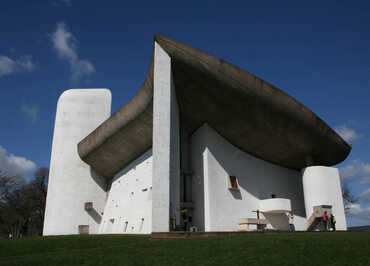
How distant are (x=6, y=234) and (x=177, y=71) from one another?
40.4m

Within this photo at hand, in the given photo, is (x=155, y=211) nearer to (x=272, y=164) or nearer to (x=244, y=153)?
(x=244, y=153)

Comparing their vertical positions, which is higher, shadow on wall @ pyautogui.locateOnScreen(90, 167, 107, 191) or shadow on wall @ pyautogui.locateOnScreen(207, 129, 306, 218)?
shadow on wall @ pyautogui.locateOnScreen(90, 167, 107, 191)

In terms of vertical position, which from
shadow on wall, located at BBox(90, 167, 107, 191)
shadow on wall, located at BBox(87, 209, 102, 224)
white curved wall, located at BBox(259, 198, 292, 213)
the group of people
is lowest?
the group of people

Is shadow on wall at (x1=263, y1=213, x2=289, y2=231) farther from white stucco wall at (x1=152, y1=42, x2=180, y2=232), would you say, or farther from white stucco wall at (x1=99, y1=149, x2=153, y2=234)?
white stucco wall at (x1=152, y1=42, x2=180, y2=232)

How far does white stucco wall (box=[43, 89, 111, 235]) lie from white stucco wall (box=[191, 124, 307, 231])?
459 inches

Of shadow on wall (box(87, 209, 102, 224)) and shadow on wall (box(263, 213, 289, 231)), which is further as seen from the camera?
shadow on wall (box(87, 209, 102, 224))

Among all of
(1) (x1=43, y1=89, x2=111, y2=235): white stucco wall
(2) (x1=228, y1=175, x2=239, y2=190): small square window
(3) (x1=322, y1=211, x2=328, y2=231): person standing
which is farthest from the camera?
(1) (x1=43, y1=89, x2=111, y2=235): white stucco wall

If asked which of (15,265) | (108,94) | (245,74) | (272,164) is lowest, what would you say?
(15,265)

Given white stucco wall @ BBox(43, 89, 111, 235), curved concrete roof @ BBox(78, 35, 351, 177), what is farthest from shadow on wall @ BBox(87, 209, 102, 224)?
curved concrete roof @ BBox(78, 35, 351, 177)

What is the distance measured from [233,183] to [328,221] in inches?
205

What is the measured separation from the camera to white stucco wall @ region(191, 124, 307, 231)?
16.1 m

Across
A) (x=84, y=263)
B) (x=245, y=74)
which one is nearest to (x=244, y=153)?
(x=245, y=74)

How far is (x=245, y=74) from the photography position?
45.1ft

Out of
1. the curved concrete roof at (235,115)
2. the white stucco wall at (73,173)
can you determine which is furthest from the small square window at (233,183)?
the white stucco wall at (73,173)
